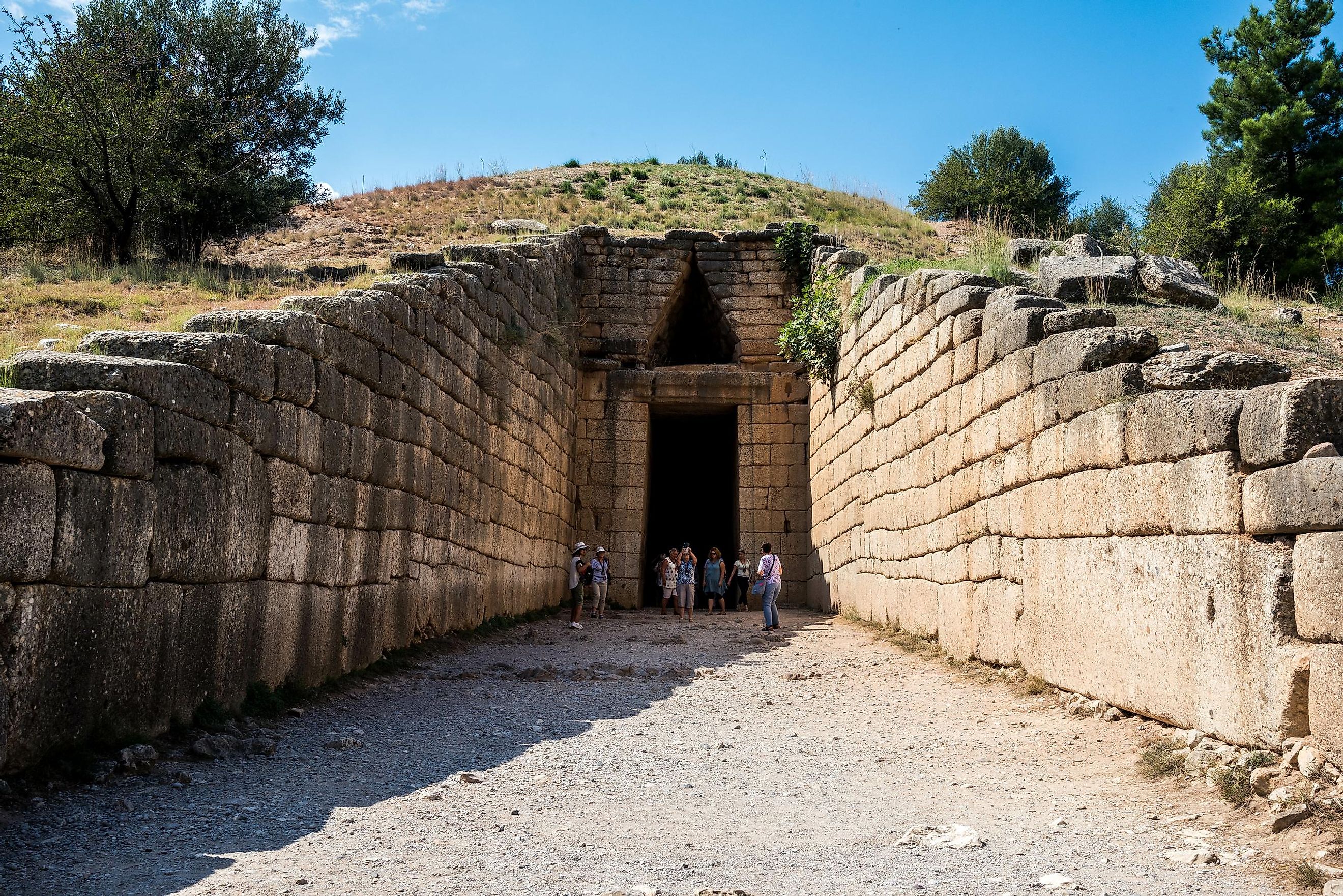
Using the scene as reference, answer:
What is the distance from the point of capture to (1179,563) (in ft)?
16.4

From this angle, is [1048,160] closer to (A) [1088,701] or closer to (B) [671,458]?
(B) [671,458]

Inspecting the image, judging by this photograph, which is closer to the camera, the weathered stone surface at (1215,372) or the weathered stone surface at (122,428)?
the weathered stone surface at (122,428)

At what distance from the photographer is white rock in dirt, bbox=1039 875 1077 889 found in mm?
3432

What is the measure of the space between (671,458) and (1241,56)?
16.5 metres

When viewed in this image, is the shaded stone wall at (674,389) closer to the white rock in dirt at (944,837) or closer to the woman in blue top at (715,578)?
the woman in blue top at (715,578)

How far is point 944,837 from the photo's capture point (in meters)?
4.02

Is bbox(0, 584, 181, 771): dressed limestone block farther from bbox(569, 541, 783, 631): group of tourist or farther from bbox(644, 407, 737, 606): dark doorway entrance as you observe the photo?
bbox(644, 407, 737, 606): dark doorway entrance

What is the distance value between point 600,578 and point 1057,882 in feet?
33.3

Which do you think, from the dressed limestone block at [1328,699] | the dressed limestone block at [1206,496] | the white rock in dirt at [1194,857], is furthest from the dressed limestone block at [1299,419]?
the white rock in dirt at [1194,857]

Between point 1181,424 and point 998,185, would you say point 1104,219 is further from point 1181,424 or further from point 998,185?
point 1181,424

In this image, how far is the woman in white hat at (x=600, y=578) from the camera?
43.8 ft

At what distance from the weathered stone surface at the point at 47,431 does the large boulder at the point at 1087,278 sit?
352 inches

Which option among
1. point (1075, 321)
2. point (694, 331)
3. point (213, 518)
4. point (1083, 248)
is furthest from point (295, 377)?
point (694, 331)

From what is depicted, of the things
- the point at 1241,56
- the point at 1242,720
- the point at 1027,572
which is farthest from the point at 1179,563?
the point at 1241,56
